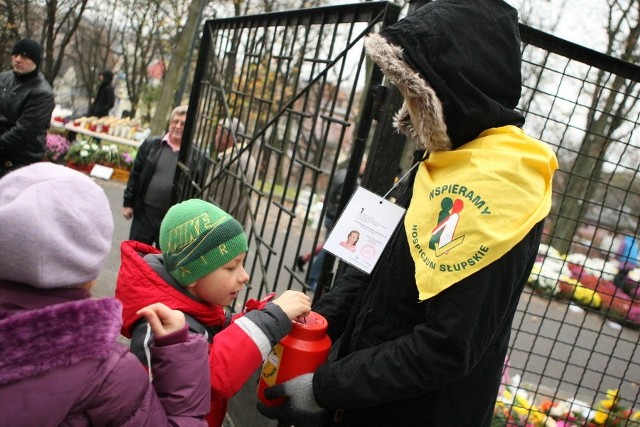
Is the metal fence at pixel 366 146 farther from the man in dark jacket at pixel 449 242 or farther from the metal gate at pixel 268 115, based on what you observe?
the man in dark jacket at pixel 449 242

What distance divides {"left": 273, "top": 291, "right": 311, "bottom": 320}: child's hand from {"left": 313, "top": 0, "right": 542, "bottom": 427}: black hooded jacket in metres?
0.19

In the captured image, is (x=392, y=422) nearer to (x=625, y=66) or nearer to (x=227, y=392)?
(x=227, y=392)

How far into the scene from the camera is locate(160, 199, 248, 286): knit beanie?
181 centimetres

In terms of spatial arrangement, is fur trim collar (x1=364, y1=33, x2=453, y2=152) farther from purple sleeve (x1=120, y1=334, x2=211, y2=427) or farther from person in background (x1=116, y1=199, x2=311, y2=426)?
purple sleeve (x1=120, y1=334, x2=211, y2=427)

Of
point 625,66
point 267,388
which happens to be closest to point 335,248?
point 267,388

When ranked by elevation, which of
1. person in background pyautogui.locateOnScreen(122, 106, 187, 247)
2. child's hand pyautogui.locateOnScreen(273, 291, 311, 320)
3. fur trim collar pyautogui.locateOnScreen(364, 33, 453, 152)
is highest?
fur trim collar pyautogui.locateOnScreen(364, 33, 453, 152)

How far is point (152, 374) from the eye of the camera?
1432 millimetres

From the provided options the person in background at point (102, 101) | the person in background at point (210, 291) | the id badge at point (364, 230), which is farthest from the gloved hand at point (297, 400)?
the person in background at point (102, 101)

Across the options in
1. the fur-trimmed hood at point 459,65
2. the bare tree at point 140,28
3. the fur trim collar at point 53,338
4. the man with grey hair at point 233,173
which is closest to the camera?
the fur trim collar at point 53,338

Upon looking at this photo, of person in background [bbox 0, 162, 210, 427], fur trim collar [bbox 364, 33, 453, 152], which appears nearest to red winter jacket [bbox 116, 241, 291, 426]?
person in background [bbox 0, 162, 210, 427]

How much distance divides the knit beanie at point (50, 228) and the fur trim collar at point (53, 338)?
0.23 ft

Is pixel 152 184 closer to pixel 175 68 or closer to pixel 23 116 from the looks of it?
pixel 23 116

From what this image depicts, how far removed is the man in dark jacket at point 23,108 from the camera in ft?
16.0

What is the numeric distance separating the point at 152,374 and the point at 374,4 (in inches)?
67.0
